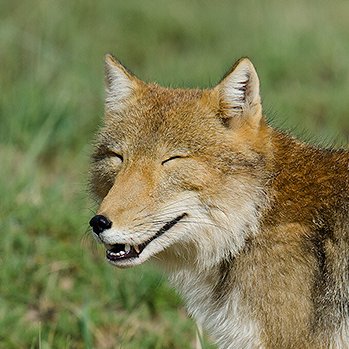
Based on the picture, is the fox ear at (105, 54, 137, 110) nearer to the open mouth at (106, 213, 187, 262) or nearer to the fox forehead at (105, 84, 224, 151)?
the fox forehead at (105, 84, 224, 151)

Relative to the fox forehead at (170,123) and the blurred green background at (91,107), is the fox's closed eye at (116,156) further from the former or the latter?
the blurred green background at (91,107)

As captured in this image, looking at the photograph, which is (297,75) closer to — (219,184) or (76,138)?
(76,138)

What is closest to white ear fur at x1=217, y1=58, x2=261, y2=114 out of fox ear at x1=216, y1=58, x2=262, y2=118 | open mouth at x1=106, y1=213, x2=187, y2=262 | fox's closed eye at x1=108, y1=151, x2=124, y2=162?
fox ear at x1=216, y1=58, x2=262, y2=118

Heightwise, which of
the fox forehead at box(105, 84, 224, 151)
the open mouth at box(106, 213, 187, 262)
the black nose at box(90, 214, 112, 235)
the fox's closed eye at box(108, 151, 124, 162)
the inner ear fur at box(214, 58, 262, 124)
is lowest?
the open mouth at box(106, 213, 187, 262)

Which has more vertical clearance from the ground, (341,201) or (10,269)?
(341,201)

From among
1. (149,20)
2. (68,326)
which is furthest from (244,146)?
(149,20)

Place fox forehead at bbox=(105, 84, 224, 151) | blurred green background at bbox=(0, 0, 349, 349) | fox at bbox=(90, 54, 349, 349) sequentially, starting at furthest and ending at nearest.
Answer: blurred green background at bbox=(0, 0, 349, 349), fox forehead at bbox=(105, 84, 224, 151), fox at bbox=(90, 54, 349, 349)

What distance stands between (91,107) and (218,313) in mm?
5167

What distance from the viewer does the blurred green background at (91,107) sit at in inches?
271

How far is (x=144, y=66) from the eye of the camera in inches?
478

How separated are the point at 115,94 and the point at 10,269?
1.94 meters

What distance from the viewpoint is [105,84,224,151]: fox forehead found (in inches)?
202

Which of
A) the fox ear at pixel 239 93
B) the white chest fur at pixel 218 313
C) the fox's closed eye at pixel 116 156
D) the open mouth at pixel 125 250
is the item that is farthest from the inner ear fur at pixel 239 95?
the white chest fur at pixel 218 313

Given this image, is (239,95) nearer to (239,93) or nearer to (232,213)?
(239,93)
